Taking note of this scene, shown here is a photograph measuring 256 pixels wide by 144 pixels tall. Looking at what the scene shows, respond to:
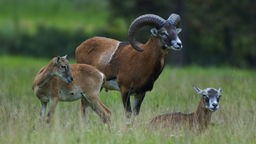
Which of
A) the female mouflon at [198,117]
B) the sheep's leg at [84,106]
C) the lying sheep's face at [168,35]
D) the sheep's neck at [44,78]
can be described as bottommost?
the sheep's leg at [84,106]

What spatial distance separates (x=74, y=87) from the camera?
17.5m

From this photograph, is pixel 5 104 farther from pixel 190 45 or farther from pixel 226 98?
pixel 190 45

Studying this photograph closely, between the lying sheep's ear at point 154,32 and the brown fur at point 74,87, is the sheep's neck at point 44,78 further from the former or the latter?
the lying sheep's ear at point 154,32

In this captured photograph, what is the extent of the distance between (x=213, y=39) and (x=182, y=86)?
31.4 meters

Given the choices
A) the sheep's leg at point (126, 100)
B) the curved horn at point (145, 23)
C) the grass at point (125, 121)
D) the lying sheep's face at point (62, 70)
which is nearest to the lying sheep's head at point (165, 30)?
the curved horn at point (145, 23)

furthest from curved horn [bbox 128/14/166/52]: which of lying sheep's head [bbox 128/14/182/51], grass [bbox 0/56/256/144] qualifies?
grass [bbox 0/56/256/144]

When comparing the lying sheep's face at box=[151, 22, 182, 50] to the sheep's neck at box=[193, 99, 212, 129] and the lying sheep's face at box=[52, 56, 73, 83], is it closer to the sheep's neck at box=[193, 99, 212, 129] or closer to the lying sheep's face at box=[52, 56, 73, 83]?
the sheep's neck at box=[193, 99, 212, 129]

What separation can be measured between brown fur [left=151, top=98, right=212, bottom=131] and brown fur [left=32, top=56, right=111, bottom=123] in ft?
3.57

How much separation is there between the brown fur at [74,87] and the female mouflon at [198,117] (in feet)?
3.69

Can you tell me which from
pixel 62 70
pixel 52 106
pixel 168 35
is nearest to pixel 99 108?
pixel 52 106

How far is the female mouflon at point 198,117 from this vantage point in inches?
638

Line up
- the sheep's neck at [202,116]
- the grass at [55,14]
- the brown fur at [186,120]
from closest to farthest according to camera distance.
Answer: the brown fur at [186,120] → the sheep's neck at [202,116] → the grass at [55,14]

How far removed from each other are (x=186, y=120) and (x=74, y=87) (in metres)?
2.20

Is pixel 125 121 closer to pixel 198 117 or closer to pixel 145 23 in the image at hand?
pixel 198 117
